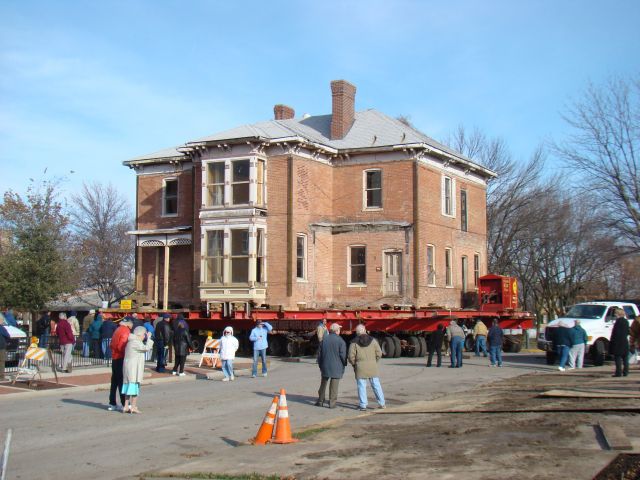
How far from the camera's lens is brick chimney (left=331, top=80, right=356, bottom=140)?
3781cm

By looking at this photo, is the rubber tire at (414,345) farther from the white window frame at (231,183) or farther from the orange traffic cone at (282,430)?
the orange traffic cone at (282,430)

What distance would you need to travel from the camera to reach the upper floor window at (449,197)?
124 ft

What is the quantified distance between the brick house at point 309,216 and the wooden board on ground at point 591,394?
1743 centimetres

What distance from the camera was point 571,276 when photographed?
54281 mm

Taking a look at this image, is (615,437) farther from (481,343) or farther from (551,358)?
(481,343)

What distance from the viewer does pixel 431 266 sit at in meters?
36.2

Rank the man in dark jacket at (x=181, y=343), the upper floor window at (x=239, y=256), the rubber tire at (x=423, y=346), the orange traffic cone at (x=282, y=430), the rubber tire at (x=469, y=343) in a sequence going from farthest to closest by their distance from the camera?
the rubber tire at (x=469, y=343), the upper floor window at (x=239, y=256), the rubber tire at (x=423, y=346), the man in dark jacket at (x=181, y=343), the orange traffic cone at (x=282, y=430)

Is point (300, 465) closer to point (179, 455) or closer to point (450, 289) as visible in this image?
point (179, 455)

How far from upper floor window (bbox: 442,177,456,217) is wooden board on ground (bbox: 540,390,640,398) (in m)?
21.2

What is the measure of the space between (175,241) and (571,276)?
98.3 ft

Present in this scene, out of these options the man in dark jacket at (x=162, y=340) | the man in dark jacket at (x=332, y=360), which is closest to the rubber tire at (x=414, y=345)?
the man in dark jacket at (x=162, y=340)

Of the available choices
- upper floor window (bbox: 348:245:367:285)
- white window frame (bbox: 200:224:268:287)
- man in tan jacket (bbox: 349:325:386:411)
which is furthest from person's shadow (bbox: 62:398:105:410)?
upper floor window (bbox: 348:245:367:285)

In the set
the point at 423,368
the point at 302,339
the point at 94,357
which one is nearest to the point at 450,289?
the point at 302,339

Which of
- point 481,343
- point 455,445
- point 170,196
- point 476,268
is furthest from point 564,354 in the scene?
point 170,196
